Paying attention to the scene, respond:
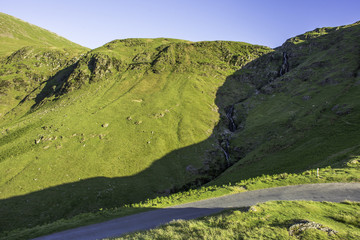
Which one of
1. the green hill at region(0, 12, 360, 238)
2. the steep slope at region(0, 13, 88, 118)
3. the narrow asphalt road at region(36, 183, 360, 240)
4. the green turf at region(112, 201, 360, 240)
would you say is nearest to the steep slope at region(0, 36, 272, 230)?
the green hill at region(0, 12, 360, 238)

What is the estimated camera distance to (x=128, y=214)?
2850cm

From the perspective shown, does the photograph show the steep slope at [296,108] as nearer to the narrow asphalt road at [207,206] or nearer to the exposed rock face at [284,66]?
the exposed rock face at [284,66]

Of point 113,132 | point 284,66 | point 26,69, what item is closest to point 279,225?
point 113,132

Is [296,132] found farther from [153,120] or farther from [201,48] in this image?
[201,48]

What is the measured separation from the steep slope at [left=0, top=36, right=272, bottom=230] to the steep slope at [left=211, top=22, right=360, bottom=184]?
15.4 metres

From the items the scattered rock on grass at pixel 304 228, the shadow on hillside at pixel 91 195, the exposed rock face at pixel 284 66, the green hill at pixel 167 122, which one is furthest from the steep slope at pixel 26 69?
the exposed rock face at pixel 284 66

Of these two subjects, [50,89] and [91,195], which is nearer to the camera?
[91,195]

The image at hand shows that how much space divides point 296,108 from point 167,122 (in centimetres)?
6405

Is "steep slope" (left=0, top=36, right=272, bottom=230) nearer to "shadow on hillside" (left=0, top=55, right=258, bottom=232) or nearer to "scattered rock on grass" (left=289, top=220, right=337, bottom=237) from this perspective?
"shadow on hillside" (left=0, top=55, right=258, bottom=232)

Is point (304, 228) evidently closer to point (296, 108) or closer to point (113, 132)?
point (113, 132)

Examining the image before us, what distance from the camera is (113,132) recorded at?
93.8m

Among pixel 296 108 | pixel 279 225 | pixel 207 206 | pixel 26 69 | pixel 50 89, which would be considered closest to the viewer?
pixel 279 225

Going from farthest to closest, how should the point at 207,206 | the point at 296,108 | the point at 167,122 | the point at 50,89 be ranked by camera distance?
the point at 50,89 → the point at 167,122 → the point at 296,108 → the point at 207,206

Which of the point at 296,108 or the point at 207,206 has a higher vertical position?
the point at 296,108
